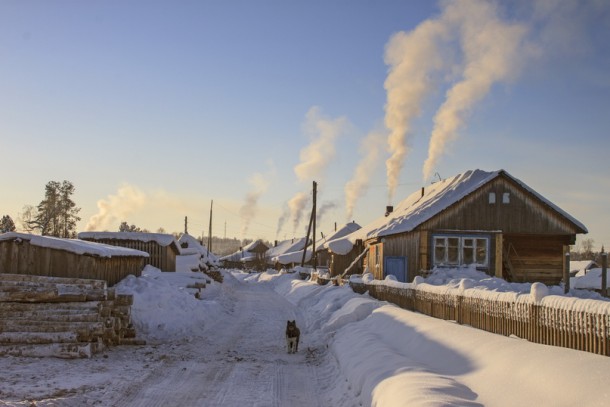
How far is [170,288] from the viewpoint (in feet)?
69.8

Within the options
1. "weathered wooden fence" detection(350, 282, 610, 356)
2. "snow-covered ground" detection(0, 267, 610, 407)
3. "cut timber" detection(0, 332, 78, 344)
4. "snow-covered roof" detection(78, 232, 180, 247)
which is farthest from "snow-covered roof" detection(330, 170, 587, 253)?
"cut timber" detection(0, 332, 78, 344)

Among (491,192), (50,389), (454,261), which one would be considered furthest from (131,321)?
(491,192)

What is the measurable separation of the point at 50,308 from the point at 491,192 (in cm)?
2206

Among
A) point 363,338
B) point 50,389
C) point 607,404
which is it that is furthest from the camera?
A: point 363,338

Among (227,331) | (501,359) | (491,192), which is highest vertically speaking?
(491,192)

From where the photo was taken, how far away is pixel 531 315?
9.65 m

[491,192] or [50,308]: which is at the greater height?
[491,192]

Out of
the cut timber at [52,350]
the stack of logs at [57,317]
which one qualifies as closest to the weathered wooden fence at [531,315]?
the stack of logs at [57,317]

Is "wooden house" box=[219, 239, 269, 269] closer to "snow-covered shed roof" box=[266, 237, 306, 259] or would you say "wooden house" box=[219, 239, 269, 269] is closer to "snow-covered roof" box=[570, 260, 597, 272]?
"snow-covered shed roof" box=[266, 237, 306, 259]

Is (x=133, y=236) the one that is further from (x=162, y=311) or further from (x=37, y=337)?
(x=37, y=337)

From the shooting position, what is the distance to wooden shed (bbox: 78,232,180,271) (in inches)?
1344

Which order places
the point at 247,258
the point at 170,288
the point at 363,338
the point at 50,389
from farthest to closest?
the point at 247,258
the point at 170,288
the point at 363,338
the point at 50,389

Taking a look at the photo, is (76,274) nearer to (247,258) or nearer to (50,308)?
(50,308)

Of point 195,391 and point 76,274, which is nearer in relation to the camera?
point 195,391
